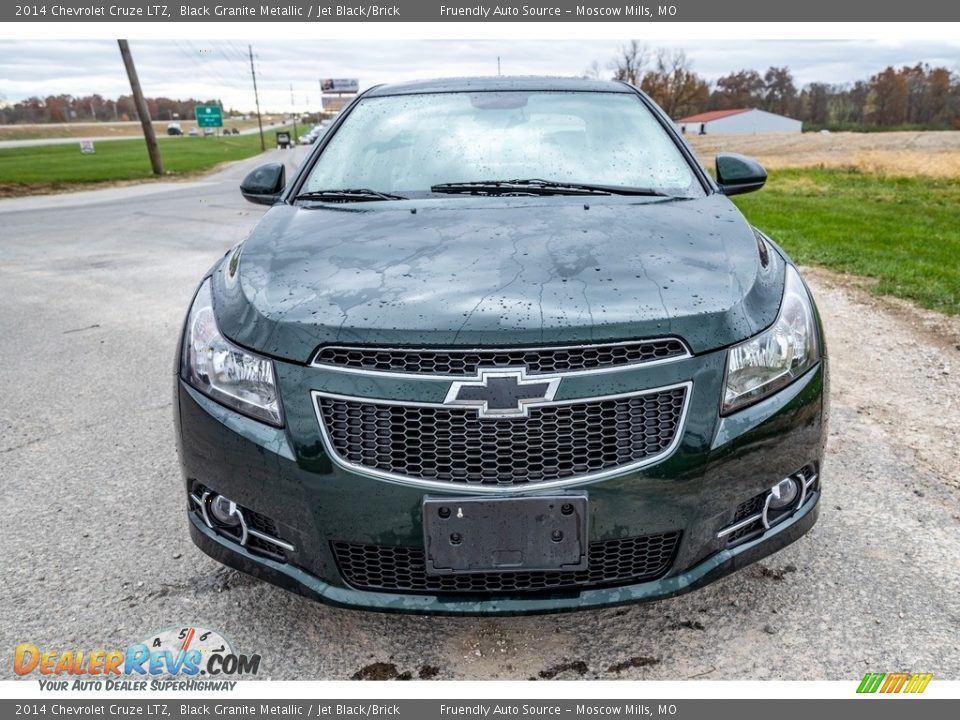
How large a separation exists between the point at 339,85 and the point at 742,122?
214ft

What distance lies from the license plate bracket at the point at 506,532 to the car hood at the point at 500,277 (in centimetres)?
39

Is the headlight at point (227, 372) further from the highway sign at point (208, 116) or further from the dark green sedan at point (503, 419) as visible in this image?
the highway sign at point (208, 116)

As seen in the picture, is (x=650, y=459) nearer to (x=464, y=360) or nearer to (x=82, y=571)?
(x=464, y=360)

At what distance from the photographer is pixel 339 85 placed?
12438 cm

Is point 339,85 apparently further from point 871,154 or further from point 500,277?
point 500,277

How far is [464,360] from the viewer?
179 cm

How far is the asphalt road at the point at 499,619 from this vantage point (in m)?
2.07

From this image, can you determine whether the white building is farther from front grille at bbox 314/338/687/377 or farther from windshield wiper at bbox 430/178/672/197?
front grille at bbox 314/338/687/377

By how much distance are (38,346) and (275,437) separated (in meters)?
4.16

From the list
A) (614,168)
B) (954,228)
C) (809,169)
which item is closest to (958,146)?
(809,169)

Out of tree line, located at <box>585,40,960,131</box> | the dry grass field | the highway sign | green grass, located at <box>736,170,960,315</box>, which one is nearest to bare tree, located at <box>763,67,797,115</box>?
tree line, located at <box>585,40,960,131</box>

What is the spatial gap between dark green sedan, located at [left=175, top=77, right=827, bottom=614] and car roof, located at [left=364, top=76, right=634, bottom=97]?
153 cm

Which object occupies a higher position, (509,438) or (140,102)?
(140,102)

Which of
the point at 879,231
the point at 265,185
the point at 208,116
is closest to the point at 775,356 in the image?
the point at 265,185
